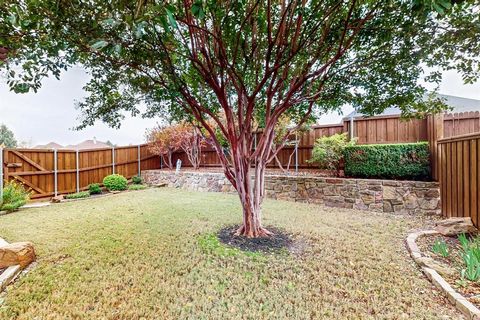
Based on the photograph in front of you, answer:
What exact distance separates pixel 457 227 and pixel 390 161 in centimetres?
207

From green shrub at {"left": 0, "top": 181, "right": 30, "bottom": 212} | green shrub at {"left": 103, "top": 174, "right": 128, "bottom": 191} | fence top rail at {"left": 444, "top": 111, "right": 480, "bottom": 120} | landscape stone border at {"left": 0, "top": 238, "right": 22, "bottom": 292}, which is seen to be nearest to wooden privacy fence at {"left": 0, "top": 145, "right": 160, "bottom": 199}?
green shrub at {"left": 103, "top": 174, "right": 128, "bottom": 191}

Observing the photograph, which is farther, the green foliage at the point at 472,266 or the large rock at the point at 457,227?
the large rock at the point at 457,227

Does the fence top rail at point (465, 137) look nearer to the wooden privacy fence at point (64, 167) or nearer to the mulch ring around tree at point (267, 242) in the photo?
the mulch ring around tree at point (267, 242)

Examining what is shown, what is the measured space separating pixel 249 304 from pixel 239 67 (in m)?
3.20

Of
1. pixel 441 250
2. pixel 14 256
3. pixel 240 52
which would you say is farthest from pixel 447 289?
pixel 14 256

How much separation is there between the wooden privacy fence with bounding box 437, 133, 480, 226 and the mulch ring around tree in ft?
9.04

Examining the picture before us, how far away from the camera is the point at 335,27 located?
2838 mm

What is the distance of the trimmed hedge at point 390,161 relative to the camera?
483cm

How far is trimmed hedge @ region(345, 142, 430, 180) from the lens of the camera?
4.83m

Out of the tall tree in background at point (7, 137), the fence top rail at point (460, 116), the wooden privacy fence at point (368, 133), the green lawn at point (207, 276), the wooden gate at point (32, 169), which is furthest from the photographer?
the tall tree in background at point (7, 137)

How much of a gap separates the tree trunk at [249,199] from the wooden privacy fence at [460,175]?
3.19m

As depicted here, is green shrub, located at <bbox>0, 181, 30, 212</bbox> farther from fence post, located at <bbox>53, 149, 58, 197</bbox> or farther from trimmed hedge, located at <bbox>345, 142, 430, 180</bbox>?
trimmed hedge, located at <bbox>345, 142, 430, 180</bbox>

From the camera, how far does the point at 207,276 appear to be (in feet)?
7.50

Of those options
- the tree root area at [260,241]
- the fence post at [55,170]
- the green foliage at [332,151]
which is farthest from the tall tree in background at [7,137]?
the green foliage at [332,151]
